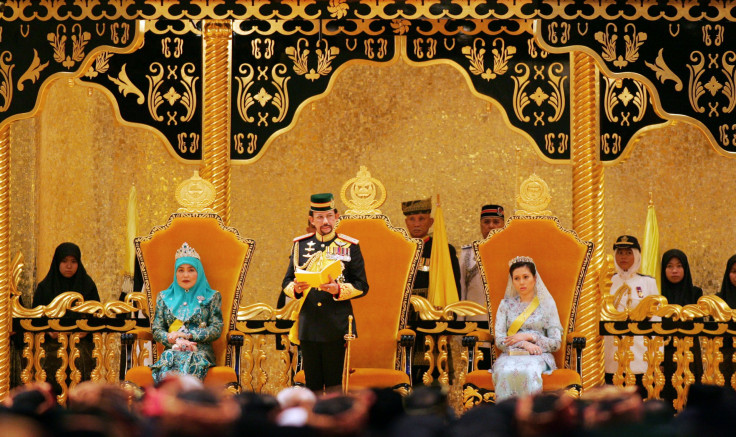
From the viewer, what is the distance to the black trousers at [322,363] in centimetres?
693

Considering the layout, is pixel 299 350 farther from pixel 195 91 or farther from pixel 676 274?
pixel 676 274

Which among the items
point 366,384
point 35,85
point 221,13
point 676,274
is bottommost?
point 366,384

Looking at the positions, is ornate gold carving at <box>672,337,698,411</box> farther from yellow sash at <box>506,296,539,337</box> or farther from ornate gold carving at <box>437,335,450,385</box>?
ornate gold carving at <box>437,335,450,385</box>

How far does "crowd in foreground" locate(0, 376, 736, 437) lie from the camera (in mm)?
2861

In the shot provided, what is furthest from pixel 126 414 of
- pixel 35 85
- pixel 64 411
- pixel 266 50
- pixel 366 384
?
pixel 266 50

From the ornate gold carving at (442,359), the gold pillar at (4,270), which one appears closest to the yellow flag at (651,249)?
the ornate gold carving at (442,359)

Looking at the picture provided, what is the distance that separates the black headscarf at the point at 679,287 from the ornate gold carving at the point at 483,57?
109 inches

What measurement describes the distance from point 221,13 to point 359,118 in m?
3.43

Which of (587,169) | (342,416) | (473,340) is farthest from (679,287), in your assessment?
(342,416)

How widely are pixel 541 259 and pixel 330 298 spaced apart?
62.0 inches

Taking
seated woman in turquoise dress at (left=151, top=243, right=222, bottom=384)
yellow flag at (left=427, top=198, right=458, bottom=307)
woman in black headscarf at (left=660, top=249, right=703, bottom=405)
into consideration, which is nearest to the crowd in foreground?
seated woman in turquoise dress at (left=151, top=243, right=222, bottom=384)

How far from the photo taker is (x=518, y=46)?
27.3ft

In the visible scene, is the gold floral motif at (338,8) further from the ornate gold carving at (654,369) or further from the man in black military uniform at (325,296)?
the ornate gold carving at (654,369)

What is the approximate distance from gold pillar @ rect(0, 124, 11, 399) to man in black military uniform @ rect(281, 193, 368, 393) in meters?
2.19
